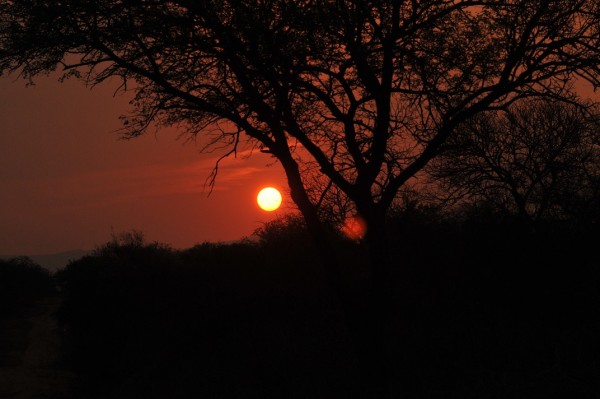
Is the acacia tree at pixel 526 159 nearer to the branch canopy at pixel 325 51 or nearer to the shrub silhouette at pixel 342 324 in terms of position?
the shrub silhouette at pixel 342 324

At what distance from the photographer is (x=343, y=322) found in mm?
16594

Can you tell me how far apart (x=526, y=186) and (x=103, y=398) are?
16677 mm

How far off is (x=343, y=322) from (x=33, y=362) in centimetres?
1642

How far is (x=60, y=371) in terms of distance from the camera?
82.8 feet

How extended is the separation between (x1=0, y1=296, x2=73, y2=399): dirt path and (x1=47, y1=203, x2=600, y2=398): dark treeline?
105 centimetres

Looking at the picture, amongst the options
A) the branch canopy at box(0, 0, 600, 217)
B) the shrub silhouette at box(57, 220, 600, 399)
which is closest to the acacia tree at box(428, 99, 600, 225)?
the shrub silhouette at box(57, 220, 600, 399)

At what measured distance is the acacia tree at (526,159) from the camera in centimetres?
2308

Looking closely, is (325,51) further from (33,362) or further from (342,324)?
Result: (33,362)

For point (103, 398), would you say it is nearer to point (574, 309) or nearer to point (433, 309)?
point (433, 309)

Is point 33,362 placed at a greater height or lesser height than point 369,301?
greater

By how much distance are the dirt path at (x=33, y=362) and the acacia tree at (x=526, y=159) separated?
52.8 feet

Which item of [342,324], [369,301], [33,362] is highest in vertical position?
[33,362]

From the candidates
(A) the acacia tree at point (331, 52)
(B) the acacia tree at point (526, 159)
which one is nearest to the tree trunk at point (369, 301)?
(A) the acacia tree at point (331, 52)

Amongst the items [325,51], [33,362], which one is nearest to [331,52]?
[325,51]
